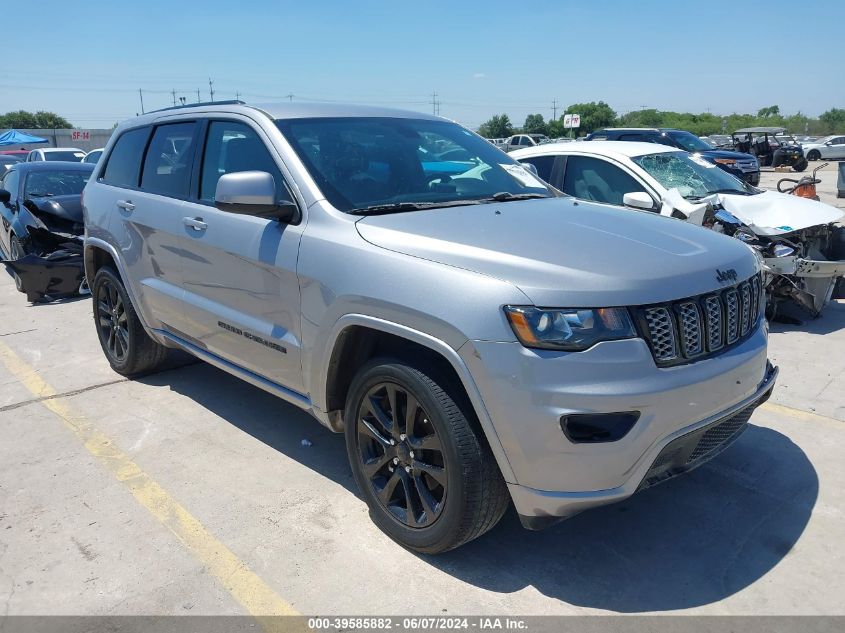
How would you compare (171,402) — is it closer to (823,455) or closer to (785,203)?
(823,455)

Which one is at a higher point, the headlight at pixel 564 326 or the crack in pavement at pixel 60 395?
the headlight at pixel 564 326

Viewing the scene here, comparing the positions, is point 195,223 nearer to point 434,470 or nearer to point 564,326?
point 434,470

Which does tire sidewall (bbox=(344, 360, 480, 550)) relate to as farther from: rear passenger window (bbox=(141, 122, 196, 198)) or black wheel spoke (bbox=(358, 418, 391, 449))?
rear passenger window (bbox=(141, 122, 196, 198))

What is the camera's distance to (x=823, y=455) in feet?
13.2

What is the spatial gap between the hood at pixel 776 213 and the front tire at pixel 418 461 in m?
4.64

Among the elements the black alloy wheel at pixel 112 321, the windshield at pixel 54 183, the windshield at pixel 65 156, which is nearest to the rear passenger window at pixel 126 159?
the black alloy wheel at pixel 112 321

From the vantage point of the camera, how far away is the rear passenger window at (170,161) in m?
4.35

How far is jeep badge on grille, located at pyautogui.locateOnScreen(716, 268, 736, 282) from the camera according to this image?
2.90 metres

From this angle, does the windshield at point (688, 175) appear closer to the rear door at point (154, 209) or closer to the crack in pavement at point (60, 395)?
the rear door at point (154, 209)

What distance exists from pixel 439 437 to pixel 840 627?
1.65 metres

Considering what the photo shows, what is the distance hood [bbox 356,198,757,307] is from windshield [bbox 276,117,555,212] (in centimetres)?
26

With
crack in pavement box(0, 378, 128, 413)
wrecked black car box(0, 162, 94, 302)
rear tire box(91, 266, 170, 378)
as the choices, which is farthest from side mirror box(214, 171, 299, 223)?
wrecked black car box(0, 162, 94, 302)

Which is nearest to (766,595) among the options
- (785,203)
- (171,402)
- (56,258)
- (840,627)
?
(840,627)

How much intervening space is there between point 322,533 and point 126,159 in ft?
10.8
